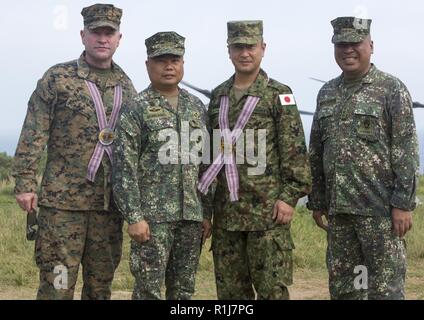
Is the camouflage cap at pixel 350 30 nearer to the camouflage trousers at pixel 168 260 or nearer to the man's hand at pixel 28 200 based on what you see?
the camouflage trousers at pixel 168 260

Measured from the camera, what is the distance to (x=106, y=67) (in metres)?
5.21

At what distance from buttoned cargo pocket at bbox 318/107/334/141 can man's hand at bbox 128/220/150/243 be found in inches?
55.2

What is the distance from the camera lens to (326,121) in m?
5.09

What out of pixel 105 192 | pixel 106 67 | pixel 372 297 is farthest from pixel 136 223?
pixel 372 297

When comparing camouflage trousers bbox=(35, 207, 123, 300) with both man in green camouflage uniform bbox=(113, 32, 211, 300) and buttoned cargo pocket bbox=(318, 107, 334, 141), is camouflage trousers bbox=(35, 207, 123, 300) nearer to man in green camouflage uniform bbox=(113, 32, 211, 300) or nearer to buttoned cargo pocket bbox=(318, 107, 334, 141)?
man in green camouflage uniform bbox=(113, 32, 211, 300)

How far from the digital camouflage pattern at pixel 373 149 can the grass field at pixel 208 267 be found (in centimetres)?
240

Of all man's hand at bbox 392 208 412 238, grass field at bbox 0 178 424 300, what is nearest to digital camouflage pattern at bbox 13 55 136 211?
man's hand at bbox 392 208 412 238

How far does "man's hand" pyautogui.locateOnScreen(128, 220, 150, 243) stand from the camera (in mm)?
4613

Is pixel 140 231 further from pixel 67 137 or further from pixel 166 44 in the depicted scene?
pixel 166 44

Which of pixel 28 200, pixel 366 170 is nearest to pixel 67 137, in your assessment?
pixel 28 200

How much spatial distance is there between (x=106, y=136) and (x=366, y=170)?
177cm

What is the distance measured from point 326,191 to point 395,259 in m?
0.66

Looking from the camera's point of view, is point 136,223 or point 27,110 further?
point 27,110

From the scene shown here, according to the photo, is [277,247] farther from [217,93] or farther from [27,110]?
[27,110]
